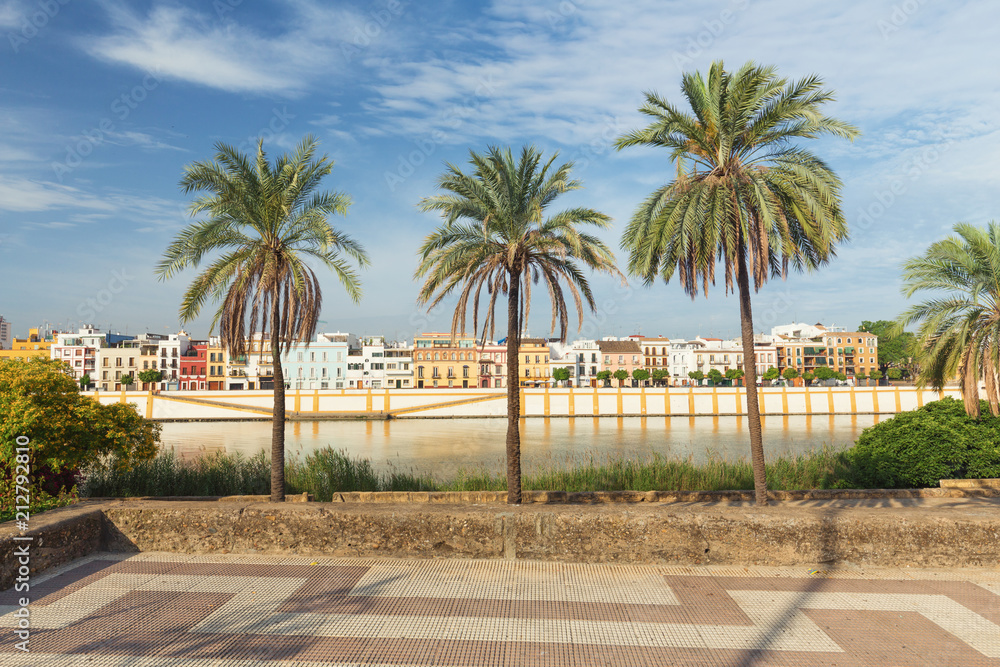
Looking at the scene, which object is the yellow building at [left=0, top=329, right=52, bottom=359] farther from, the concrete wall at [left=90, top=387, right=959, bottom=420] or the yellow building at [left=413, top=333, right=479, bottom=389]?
the yellow building at [left=413, top=333, right=479, bottom=389]

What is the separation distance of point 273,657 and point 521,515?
3.64 m

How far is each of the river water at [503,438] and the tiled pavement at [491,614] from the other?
78.8 feet

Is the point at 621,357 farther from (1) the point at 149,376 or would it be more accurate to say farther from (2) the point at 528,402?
(1) the point at 149,376

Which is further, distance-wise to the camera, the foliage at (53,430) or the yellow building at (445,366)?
the yellow building at (445,366)

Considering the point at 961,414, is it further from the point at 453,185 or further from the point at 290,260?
the point at 290,260

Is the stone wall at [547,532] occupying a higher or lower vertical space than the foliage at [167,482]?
higher

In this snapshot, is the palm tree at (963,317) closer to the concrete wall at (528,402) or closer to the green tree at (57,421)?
the green tree at (57,421)

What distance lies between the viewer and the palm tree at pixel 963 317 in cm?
1353

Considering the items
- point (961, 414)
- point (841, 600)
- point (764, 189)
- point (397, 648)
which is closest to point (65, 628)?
point (397, 648)

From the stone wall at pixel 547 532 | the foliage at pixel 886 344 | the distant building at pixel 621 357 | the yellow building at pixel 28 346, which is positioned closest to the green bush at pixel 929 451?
the stone wall at pixel 547 532

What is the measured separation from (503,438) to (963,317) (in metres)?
41.9

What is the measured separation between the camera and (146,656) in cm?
496

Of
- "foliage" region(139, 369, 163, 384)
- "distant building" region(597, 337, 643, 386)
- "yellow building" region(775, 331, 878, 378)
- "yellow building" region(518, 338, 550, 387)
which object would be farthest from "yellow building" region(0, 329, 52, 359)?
"yellow building" region(775, 331, 878, 378)

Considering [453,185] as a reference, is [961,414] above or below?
below
